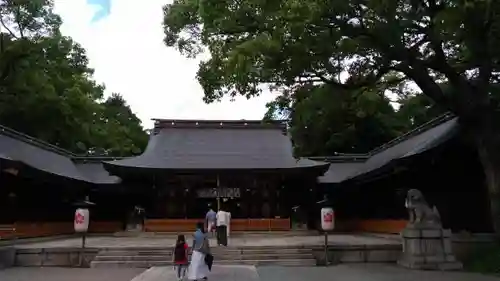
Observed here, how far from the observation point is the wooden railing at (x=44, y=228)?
1973 centimetres

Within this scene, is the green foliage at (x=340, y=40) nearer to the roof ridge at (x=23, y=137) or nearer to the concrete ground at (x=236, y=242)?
the concrete ground at (x=236, y=242)

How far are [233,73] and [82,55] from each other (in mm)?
36602

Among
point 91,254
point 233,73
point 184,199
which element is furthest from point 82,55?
point 233,73

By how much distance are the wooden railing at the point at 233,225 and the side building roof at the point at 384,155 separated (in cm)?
382

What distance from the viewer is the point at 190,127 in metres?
32.2

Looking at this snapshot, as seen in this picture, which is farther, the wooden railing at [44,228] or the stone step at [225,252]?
the wooden railing at [44,228]

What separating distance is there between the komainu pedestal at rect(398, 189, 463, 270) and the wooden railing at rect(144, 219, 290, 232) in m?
12.9

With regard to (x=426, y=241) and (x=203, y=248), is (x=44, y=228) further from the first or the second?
(x=426, y=241)

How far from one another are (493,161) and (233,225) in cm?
1607

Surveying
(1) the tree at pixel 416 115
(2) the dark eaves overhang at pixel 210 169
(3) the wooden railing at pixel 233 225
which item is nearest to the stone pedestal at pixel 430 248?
(2) the dark eaves overhang at pixel 210 169

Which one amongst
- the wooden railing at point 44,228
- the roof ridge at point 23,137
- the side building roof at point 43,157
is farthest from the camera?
the roof ridge at point 23,137

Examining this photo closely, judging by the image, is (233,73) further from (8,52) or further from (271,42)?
(8,52)

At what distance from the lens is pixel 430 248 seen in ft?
46.1

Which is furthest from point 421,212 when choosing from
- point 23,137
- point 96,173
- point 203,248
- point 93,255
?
point 96,173
